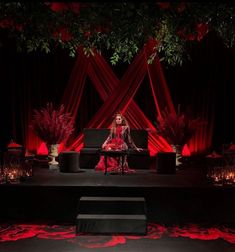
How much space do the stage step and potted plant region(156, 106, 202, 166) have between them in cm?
294

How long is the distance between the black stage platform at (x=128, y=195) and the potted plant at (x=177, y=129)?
2375mm

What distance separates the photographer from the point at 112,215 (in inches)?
204

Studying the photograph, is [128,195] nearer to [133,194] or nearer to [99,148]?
[133,194]

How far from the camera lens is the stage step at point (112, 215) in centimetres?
499

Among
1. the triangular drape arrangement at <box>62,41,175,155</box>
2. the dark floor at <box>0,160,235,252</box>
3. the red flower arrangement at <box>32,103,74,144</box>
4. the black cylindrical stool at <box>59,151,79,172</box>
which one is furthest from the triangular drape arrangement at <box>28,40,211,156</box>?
the dark floor at <box>0,160,235,252</box>

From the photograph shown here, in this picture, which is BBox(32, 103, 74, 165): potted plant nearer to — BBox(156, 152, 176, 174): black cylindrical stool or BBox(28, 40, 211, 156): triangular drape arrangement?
BBox(28, 40, 211, 156): triangular drape arrangement

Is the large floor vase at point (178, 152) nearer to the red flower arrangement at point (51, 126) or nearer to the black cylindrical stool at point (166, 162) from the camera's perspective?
the black cylindrical stool at point (166, 162)

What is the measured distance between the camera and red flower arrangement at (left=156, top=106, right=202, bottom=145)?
26.6 feet

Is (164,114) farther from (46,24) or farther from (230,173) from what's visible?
(46,24)

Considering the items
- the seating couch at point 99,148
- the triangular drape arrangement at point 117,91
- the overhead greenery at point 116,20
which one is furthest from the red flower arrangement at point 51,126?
the overhead greenery at point 116,20

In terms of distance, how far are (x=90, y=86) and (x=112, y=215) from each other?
15.1ft

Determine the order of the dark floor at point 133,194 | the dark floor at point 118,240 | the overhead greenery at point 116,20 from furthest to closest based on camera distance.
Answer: the dark floor at point 133,194
the dark floor at point 118,240
the overhead greenery at point 116,20

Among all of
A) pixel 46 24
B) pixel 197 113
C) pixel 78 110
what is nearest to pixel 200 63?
pixel 197 113

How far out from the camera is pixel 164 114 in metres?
8.21
